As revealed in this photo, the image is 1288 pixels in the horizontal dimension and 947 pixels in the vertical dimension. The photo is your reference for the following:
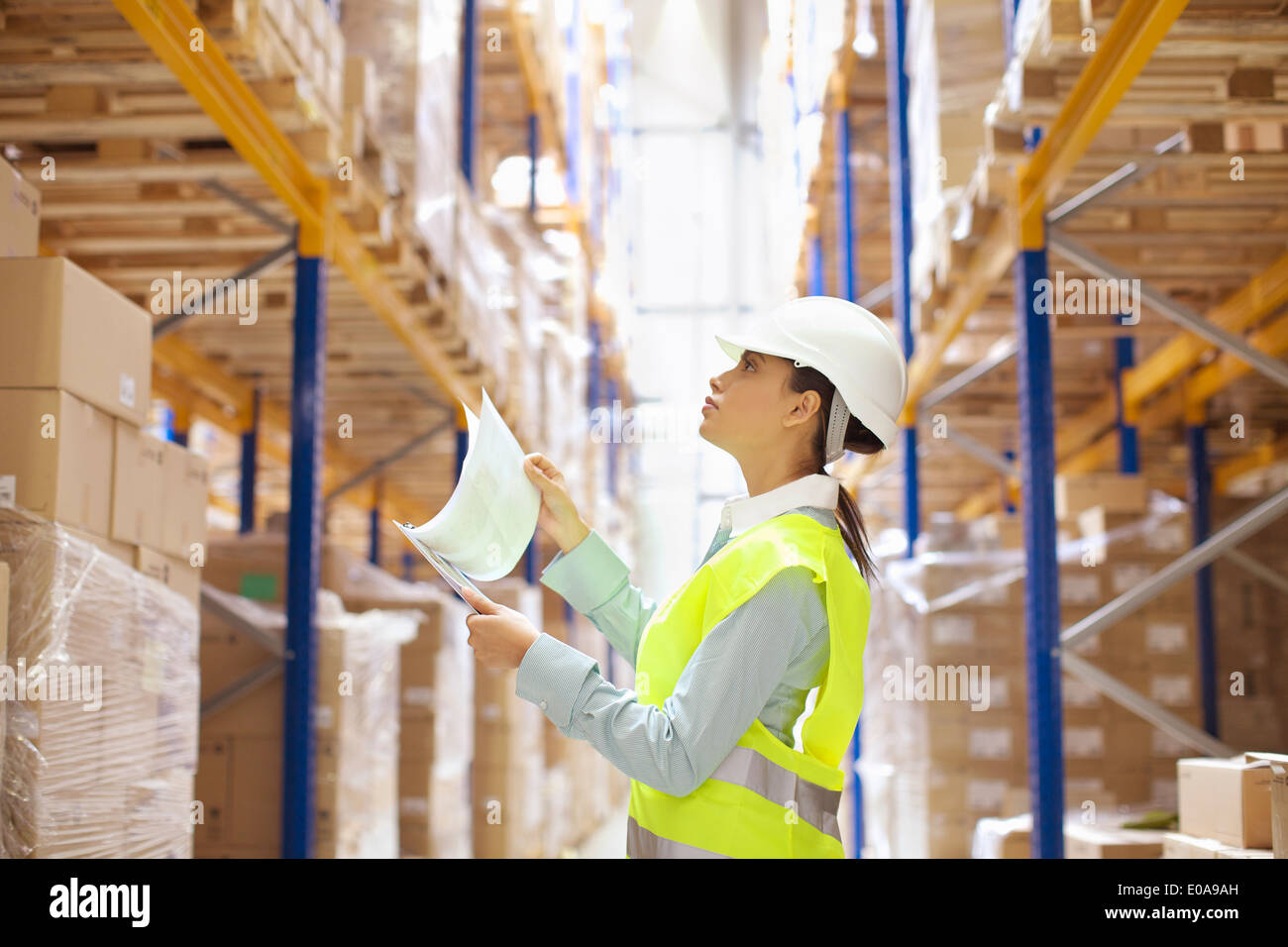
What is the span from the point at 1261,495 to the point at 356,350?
5320 millimetres

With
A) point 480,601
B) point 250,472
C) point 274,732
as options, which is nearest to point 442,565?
point 480,601

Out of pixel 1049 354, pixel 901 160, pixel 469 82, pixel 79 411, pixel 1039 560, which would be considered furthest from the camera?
pixel 469 82

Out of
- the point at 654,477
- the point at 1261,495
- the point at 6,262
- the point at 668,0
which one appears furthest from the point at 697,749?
the point at 668,0

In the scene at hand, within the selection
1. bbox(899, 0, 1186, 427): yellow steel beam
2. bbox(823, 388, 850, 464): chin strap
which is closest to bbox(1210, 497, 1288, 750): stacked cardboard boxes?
bbox(899, 0, 1186, 427): yellow steel beam

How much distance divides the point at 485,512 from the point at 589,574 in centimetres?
36

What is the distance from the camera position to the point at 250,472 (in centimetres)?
821

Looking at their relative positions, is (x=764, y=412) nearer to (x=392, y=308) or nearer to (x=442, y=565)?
(x=442, y=565)

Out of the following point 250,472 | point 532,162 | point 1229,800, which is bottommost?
point 1229,800

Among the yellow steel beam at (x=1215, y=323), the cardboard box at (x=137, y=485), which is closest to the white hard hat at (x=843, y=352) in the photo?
the cardboard box at (x=137, y=485)

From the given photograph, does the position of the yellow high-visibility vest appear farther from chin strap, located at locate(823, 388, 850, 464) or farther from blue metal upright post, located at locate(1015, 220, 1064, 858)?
blue metal upright post, located at locate(1015, 220, 1064, 858)

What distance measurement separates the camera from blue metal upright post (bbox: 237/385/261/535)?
8.17 meters

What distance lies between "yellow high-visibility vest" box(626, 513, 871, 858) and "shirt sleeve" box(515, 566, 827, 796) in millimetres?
32

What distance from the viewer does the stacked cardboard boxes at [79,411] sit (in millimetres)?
3064

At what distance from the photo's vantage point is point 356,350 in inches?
291
